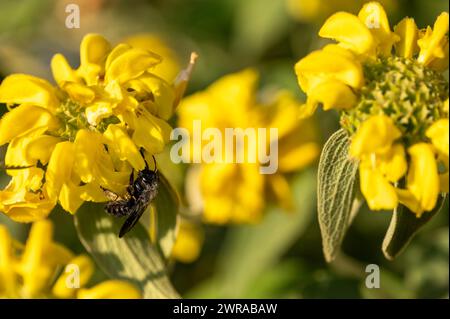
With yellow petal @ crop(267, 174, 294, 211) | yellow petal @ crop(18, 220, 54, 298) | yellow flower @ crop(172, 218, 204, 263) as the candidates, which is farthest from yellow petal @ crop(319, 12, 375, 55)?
yellow flower @ crop(172, 218, 204, 263)

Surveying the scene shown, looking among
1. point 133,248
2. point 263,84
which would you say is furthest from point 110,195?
point 263,84

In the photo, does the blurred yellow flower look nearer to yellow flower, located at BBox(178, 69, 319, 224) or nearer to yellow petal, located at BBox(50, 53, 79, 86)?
yellow flower, located at BBox(178, 69, 319, 224)

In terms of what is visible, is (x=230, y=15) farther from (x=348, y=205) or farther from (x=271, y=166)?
(x=348, y=205)

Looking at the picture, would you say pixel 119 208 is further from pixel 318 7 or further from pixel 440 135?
pixel 318 7

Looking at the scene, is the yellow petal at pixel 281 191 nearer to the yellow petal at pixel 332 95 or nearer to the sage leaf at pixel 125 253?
the sage leaf at pixel 125 253

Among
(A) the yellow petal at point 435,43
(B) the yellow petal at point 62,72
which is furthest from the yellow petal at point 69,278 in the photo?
(A) the yellow petal at point 435,43

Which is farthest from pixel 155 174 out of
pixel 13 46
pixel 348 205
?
pixel 13 46
